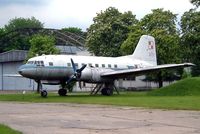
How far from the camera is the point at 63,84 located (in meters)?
41.5

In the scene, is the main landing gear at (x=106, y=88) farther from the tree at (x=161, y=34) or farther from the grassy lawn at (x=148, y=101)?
the tree at (x=161, y=34)

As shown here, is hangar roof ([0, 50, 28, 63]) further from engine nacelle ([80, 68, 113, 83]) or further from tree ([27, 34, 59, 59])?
engine nacelle ([80, 68, 113, 83])

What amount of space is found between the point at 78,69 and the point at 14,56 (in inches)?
1593

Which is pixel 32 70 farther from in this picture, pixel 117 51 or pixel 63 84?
pixel 117 51

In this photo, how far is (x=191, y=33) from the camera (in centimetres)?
5559

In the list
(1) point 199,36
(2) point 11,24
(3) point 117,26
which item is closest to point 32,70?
(1) point 199,36

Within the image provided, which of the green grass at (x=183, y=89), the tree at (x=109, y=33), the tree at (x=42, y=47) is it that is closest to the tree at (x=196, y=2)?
the tree at (x=109, y=33)

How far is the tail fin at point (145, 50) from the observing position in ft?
A: 160

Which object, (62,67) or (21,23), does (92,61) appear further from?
(21,23)

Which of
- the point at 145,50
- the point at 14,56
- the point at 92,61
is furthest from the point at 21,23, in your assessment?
the point at 92,61

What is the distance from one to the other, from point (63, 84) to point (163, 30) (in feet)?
84.1

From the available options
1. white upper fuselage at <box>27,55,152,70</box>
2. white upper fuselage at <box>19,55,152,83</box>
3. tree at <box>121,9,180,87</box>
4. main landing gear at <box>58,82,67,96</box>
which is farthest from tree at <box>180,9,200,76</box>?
main landing gear at <box>58,82,67,96</box>

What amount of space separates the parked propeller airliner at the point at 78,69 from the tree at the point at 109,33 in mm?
22478

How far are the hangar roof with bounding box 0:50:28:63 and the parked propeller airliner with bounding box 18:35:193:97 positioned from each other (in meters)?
34.1
